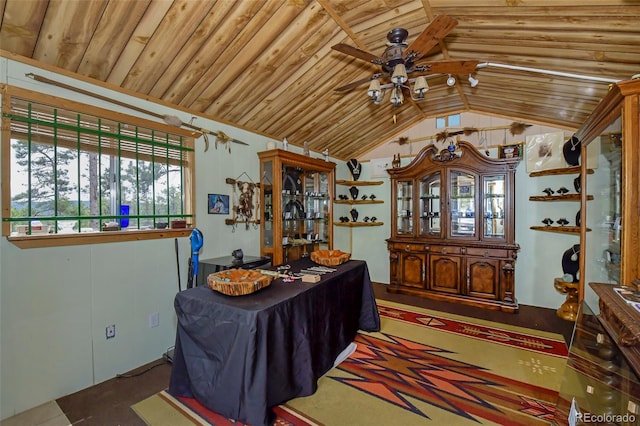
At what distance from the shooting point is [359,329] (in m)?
3.24

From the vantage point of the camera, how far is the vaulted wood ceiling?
1888mm

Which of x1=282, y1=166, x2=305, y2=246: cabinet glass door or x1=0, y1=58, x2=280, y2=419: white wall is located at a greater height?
x1=282, y1=166, x2=305, y2=246: cabinet glass door

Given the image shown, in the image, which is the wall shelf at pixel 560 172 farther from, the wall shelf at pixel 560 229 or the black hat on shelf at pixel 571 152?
the wall shelf at pixel 560 229

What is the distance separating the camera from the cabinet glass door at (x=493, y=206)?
13.5ft

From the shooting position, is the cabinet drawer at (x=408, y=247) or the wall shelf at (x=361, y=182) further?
the wall shelf at (x=361, y=182)

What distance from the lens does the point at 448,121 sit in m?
4.75

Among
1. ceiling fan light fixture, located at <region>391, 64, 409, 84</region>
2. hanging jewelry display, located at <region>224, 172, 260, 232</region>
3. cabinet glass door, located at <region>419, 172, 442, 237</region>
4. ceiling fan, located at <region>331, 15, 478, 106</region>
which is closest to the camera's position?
ceiling fan, located at <region>331, 15, 478, 106</region>

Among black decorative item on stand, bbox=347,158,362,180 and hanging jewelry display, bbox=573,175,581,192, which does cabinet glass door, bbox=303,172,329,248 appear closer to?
black decorative item on stand, bbox=347,158,362,180

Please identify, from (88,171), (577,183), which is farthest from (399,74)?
(577,183)

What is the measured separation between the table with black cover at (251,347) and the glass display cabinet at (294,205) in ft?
5.19

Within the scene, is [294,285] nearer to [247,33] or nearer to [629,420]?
[629,420]

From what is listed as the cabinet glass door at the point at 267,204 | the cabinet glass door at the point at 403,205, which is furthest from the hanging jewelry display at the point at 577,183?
the cabinet glass door at the point at 267,204

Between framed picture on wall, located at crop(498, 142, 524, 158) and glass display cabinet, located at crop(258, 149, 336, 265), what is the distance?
2.57 meters

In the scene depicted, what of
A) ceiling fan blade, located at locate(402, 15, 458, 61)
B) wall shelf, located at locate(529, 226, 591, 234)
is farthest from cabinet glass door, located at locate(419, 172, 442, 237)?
ceiling fan blade, located at locate(402, 15, 458, 61)
